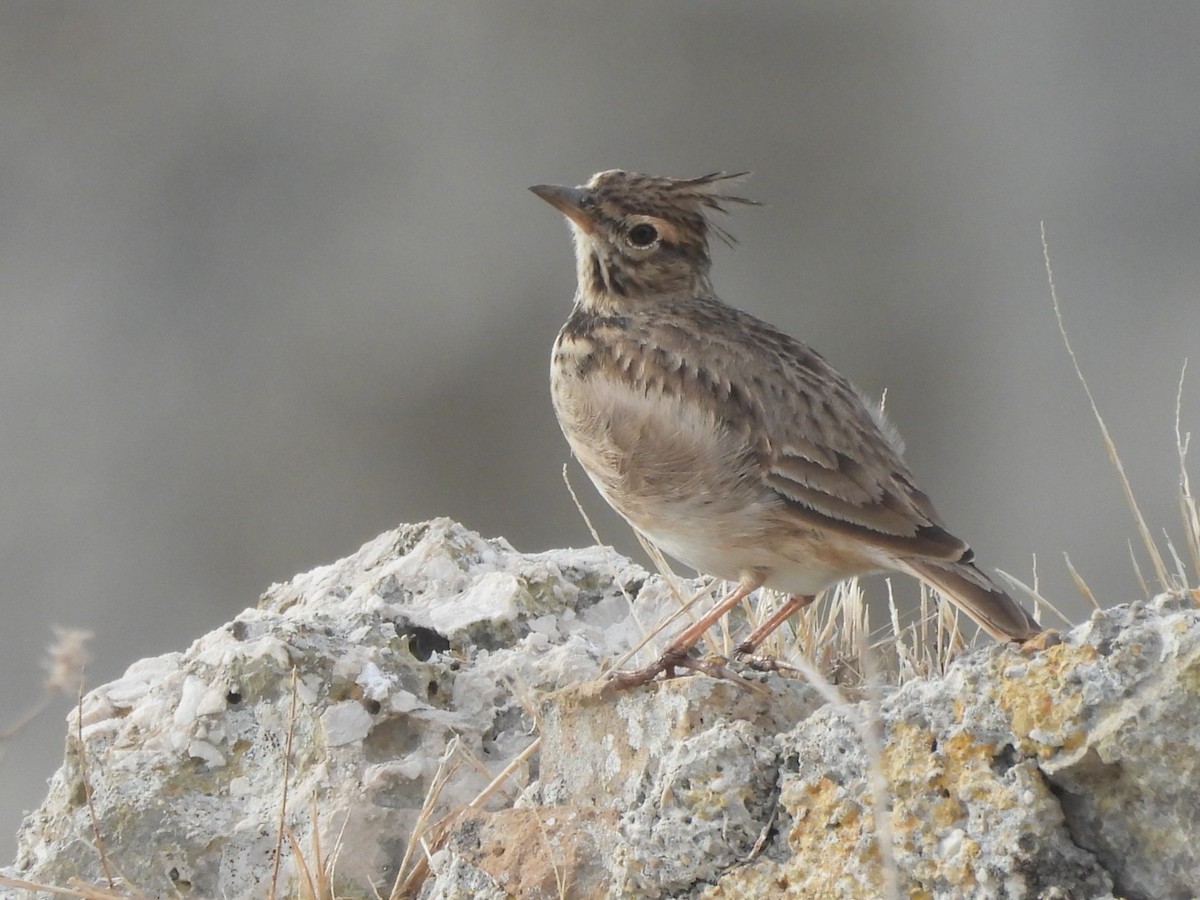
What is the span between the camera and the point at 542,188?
4.66m

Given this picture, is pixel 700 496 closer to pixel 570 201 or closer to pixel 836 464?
pixel 836 464

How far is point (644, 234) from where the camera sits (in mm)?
4766

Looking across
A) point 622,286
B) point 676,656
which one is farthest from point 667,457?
point 622,286

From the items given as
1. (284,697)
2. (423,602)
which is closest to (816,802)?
(284,697)

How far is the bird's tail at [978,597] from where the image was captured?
3.37 m

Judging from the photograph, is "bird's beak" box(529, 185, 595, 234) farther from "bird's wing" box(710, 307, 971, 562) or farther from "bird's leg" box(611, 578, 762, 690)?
"bird's leg" box(611, 578, 762, 690)

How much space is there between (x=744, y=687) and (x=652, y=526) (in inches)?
37.1

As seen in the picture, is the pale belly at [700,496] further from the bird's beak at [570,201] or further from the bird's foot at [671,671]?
the bird's beak at [570,201]

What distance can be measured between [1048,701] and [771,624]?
66.7 inches

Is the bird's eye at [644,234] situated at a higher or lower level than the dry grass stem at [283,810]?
higher

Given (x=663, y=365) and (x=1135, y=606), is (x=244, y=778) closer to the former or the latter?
(x=663, y=365)

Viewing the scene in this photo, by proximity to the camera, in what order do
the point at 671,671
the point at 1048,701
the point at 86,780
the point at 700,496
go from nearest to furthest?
the point at 1048,701 → the point at 671,671 → the point at 86,780 → the point at 700,496

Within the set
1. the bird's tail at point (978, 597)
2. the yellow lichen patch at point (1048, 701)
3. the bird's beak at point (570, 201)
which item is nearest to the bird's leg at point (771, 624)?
the bird's tail at point (978, 597)

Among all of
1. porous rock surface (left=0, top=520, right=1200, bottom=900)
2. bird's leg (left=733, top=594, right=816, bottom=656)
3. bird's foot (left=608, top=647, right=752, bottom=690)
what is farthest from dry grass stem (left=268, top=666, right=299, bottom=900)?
bird's leg (left=733, top=594, right=816, bottom=656)
